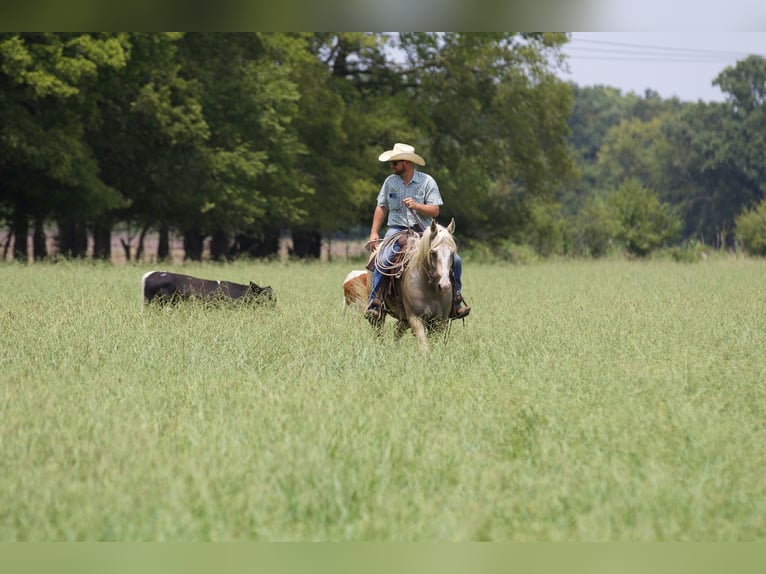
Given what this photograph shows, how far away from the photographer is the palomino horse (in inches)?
391

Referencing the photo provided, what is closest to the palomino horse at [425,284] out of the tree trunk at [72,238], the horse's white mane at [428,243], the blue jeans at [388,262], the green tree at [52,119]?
the horse's white mane at [428,243]

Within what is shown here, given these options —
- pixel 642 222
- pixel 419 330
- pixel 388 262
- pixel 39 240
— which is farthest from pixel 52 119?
pixel 642 222

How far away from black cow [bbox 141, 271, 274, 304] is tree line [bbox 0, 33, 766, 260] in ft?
47.2

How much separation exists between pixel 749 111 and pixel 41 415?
8581cm

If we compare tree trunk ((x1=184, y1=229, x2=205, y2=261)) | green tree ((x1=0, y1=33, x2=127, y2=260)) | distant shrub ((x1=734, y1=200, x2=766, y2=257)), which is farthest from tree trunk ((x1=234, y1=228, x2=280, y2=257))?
distant shrub ((x1=734, y1=200, x2=766, y2=257))

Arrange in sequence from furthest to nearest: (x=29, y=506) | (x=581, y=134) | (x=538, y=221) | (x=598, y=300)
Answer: (x=581, y=134)
(x=538, y=221)
(x=598, y=300)
(x=29, y=506)

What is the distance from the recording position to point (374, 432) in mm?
6480

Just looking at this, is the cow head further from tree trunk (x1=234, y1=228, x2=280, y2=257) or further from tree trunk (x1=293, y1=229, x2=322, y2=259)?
tree trunk (x1=293, y1=229, x2=322, y2=259)

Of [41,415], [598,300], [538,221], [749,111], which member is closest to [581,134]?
[749,111]

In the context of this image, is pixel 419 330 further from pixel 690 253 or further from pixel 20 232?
pixel 690 253

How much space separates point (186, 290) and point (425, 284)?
17.0ft

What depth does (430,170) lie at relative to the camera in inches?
1764

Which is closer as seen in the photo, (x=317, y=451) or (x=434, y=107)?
(x=317, y=451)

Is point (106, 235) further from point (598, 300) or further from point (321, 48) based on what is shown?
point (598, 300)
